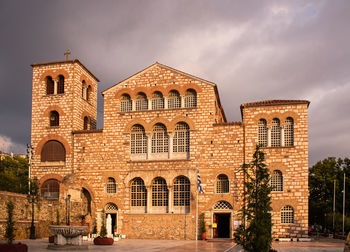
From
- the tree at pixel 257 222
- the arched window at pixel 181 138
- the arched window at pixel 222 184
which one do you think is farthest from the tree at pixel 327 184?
the tree at pixel 257 222

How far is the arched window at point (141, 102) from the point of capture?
38906 mm

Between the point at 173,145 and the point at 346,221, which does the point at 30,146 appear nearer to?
the point at 173,145

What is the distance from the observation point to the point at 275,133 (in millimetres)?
35625

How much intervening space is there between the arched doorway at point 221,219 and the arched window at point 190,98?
8959mm

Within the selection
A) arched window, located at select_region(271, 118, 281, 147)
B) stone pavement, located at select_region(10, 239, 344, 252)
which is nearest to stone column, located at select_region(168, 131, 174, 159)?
arched window, located at select_region(271, 118, 281, 147)

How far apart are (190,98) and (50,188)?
15.3 meters

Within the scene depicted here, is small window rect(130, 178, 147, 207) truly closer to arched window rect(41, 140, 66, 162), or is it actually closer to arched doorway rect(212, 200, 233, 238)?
arched doorway rect(212, 200, 233, 238)

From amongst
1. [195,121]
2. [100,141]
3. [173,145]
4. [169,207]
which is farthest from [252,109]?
[100,141]

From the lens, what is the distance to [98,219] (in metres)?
37.4

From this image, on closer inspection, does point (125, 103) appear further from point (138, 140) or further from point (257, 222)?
point (257, 222)

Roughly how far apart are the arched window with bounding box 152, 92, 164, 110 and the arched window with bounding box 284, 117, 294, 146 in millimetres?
11161

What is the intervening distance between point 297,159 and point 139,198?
14105mm

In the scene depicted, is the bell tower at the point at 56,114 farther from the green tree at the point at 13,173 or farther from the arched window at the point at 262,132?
the arched window at the point at 262,132

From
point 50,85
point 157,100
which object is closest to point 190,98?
point 157,100
